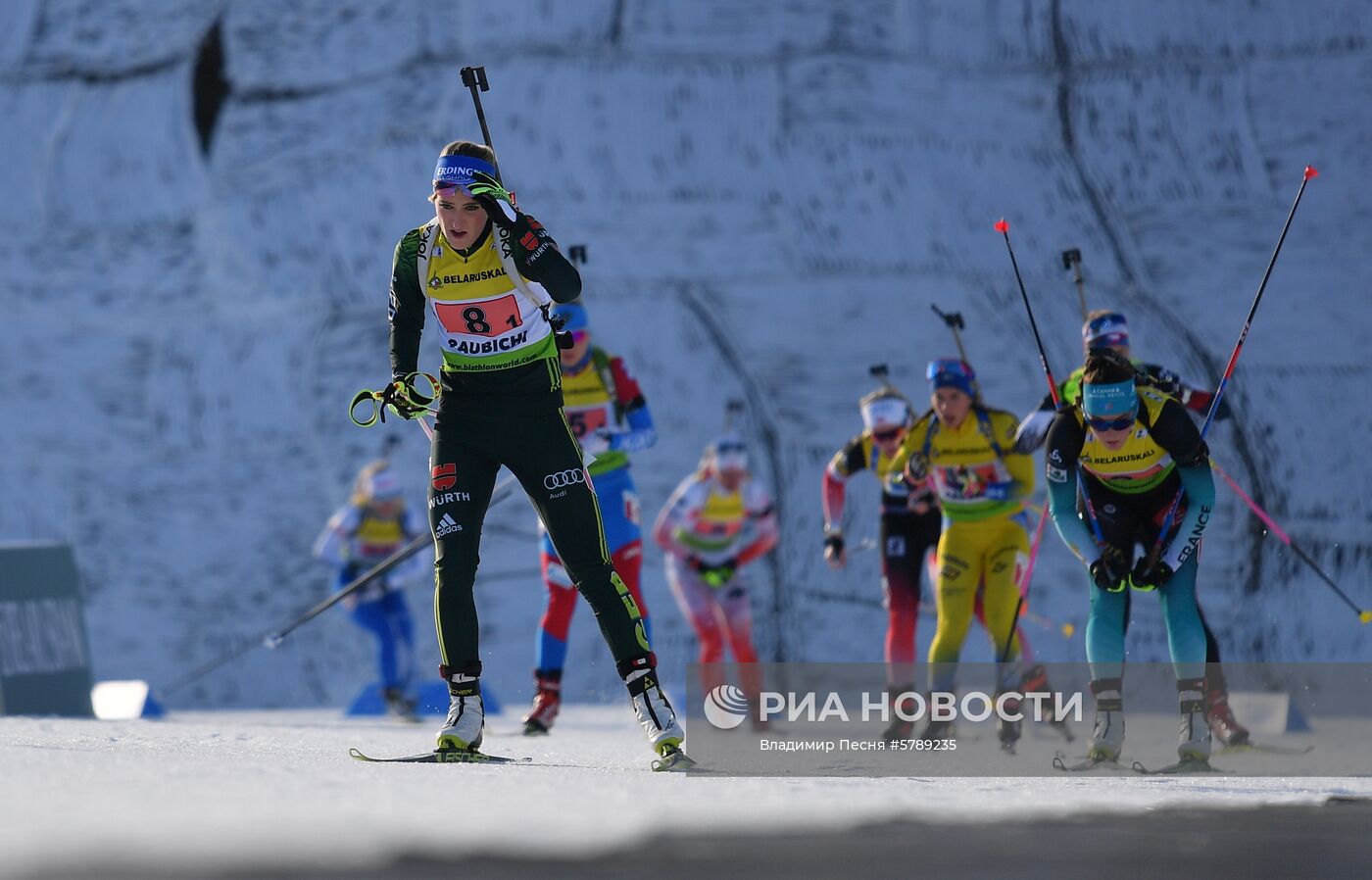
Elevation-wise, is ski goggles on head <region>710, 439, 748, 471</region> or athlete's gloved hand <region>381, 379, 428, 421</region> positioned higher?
athlete's gloved hand <region>381, 379, 428, 421</region>

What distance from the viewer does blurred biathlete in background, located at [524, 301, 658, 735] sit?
738 centimetres

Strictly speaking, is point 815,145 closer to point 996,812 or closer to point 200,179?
point 200,179

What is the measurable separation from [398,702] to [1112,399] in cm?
603

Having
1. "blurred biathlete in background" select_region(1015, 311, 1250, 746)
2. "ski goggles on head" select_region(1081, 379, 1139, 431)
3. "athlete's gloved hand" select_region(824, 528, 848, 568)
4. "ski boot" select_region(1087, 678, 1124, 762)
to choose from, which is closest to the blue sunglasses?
"ski goggles on head" select_region(1081, 379, 1139, 431)

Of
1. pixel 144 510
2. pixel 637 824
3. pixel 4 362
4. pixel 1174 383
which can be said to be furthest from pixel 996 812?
pixel 4 362

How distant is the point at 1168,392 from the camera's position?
6.12 metres

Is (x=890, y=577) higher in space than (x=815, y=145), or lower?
lower

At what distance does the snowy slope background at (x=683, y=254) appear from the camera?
1264 cm

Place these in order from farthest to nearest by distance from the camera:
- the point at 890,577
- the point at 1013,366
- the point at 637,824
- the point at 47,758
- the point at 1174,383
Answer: the point at 1013,366 → the point at 890,577 → the point at 1174,383 → the point at 47,758 → the point at 637,824

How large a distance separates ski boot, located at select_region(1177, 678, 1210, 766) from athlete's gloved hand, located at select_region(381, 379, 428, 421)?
2.52 m

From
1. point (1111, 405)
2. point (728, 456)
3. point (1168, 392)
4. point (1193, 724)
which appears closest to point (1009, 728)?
point (1193, 724)

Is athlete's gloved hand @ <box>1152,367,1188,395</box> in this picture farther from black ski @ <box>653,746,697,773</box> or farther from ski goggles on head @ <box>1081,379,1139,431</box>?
black ski @ <box>653,746,697,773</box>

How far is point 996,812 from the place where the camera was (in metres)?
3.80

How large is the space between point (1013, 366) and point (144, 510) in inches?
271
